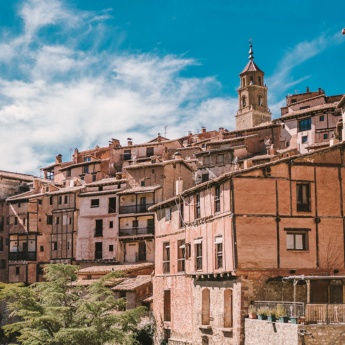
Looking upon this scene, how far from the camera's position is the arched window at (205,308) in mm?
34812

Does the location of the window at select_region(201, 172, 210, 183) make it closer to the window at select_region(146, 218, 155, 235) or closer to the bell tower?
the window at select_region(146, 218, 155, 235)

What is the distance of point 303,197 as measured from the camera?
3253 cm

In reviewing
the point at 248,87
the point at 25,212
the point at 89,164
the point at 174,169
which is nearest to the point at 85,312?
the point at 174,169

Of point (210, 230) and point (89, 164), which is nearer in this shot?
point (210, 230)

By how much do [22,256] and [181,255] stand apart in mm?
35105

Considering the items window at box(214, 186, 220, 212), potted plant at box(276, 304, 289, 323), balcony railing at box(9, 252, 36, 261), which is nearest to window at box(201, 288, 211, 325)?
window at box(214, 186, 220, 212)

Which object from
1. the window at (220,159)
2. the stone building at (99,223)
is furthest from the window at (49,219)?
the window at (220,159)

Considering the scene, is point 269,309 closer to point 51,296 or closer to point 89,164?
point 51,296

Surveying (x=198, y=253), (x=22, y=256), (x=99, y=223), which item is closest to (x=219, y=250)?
(x=198, y=253)

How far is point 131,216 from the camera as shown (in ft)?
202

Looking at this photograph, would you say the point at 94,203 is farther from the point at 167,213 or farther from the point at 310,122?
the point at 310,122

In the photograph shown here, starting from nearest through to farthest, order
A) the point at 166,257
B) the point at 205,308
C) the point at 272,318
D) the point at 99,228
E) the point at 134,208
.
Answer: the point at 272,318 → the point at 205,308 → the point at 166,257 → the point at 134,208 → the point at 99,228

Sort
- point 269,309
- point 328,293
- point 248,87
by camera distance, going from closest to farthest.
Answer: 1. point 269,309
2. point 328,293
3. point 248,87

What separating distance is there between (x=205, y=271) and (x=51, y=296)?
11.4 m
